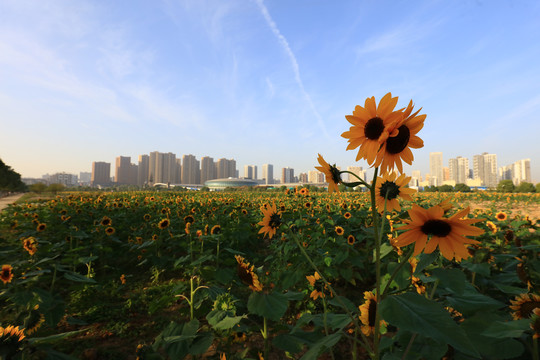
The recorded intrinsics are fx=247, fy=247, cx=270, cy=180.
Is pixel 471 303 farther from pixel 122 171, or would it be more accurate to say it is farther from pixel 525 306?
pixel 122 171

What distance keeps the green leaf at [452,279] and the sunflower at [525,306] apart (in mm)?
507

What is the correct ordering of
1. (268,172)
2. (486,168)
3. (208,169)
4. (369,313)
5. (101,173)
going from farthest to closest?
(268,172) < (101,173) < (208,169) < (486,168) < (369,313)

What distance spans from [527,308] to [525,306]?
0.01 metres

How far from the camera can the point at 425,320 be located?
66cm

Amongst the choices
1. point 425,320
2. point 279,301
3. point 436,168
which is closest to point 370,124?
point 425,320

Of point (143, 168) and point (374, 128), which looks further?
point (143, 168)

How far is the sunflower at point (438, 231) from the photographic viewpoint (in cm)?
81

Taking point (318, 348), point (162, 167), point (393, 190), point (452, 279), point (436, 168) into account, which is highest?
point (162, 167)

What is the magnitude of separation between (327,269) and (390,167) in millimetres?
2188

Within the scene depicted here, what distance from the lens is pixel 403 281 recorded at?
61.5 inches

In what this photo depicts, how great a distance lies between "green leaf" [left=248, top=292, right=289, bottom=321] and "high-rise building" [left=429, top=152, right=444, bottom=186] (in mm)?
117035

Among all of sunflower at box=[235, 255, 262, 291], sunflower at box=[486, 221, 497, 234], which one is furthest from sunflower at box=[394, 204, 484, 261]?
sunflower at box=[486, 221, 497, 234]

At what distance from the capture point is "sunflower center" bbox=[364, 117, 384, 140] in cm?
88

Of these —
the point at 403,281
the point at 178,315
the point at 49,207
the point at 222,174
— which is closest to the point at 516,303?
the point at 403,281
